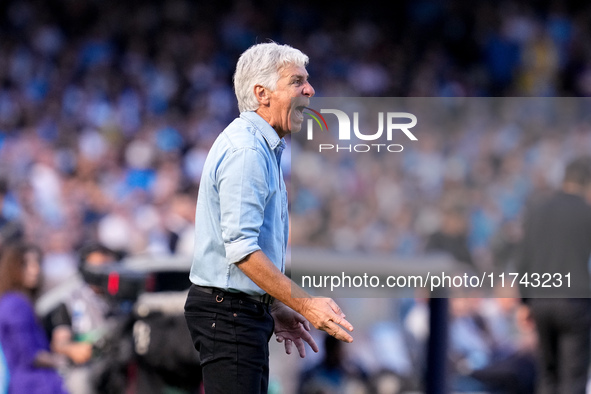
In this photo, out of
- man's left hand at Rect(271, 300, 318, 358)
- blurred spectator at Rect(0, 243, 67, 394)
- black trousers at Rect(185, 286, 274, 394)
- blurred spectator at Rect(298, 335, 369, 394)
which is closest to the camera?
black trousers at Rect(185, 286, 274, 394)

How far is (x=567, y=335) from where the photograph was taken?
5.32 metres

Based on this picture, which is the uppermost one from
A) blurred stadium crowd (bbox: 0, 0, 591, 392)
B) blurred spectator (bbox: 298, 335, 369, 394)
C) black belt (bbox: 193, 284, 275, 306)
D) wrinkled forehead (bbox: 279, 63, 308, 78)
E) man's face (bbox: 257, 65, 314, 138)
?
blurred stadium crowd (bbox: 0, 0, 591, 392)

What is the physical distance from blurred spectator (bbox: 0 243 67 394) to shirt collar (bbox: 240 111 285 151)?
2.60 metres

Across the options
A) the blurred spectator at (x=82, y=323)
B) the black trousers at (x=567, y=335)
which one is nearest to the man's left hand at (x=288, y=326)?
the blurred spectator at (x=82, y=323)

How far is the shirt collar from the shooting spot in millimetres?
2809

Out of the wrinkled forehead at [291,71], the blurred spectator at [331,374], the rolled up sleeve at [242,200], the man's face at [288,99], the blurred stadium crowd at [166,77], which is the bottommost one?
the blurred spectator at [331,374]

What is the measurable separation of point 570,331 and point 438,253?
4.65ft

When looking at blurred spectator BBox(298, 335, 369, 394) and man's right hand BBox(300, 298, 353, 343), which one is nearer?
man's right hand BBox(300, 298, 353, 343)

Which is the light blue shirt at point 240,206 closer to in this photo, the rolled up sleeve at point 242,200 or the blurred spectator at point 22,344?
the rolled up sleeve at point 242,200

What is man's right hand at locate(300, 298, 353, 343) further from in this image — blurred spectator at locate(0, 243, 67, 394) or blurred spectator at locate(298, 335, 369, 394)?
blurred spectator at locate(298, 335, 369, 394)

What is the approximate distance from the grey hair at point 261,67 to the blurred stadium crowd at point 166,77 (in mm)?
4078

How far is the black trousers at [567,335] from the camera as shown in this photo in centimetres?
524

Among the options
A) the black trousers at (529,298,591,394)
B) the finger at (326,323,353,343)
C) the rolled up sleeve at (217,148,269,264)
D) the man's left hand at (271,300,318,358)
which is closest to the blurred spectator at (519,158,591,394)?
the black trousers at (529,298,591,394)

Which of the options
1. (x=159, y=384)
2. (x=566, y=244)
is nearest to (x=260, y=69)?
(x=159, y=384)
